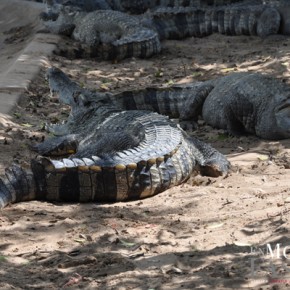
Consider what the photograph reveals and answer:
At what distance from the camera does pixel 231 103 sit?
8141mm

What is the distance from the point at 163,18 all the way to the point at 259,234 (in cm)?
943

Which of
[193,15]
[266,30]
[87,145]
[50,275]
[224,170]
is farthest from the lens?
[193,15]

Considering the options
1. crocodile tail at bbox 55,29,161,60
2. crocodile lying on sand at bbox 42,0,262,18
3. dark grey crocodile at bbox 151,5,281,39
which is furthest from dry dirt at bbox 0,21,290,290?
crocodile lying on sand at bbox 42,0,262,18

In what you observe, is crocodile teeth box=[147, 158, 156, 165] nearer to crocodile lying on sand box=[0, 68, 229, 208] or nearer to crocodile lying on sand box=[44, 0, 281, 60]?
crocodile lying on sand box=[0, 68, 229, 208]

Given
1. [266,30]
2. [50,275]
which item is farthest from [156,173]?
[266,30]

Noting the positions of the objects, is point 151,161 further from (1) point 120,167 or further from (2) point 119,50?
(2) point 119,50

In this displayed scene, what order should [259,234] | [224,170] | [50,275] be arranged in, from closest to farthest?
1. [50,275]
2. [259,234]
3. [224,170]

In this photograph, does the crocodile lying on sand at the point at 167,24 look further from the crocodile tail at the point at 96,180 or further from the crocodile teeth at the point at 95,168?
the crocodile teeth at the point at 95,168

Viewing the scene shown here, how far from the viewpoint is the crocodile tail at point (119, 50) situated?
12008 millimetres

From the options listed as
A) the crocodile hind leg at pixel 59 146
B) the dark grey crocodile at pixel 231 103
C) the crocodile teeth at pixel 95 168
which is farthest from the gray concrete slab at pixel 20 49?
the crocodile teeth at pixel 95 168

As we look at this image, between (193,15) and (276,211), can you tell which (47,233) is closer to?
(276,211)

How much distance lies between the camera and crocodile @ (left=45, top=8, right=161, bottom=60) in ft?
39.6

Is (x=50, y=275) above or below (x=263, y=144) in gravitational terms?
above

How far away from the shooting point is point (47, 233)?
5.22m
